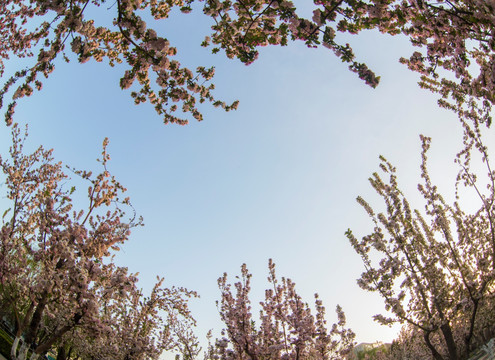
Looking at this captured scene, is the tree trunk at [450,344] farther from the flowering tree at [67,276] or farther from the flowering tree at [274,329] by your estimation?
the flowering tree at [67,276]

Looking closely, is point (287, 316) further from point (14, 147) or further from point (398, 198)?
point (14, 147)

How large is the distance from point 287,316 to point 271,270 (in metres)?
1.55

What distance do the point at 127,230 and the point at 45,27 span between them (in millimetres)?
6823

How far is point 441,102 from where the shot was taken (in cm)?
773

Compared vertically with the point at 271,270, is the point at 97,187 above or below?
above

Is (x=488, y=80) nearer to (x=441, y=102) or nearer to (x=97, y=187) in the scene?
(x=441, y=102)

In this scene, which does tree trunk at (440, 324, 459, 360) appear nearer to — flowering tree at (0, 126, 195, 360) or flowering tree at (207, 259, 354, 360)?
flowering tree at (207, 259, 354, 360)

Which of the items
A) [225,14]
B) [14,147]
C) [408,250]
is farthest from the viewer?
[14,147]

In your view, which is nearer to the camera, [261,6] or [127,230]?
[261,6]

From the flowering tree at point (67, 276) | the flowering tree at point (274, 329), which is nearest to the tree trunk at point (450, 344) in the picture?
the flowering tree at point (274, 329)

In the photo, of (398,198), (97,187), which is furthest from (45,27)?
(398,198)

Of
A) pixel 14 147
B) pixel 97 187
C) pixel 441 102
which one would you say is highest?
pixel 14 147

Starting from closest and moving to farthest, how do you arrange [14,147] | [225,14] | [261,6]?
[261,6] → [225,14] → [14,147]

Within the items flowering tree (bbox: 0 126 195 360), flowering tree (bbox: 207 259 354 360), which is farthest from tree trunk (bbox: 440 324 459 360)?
flowering tree (bbox: 0 126 195 360)
